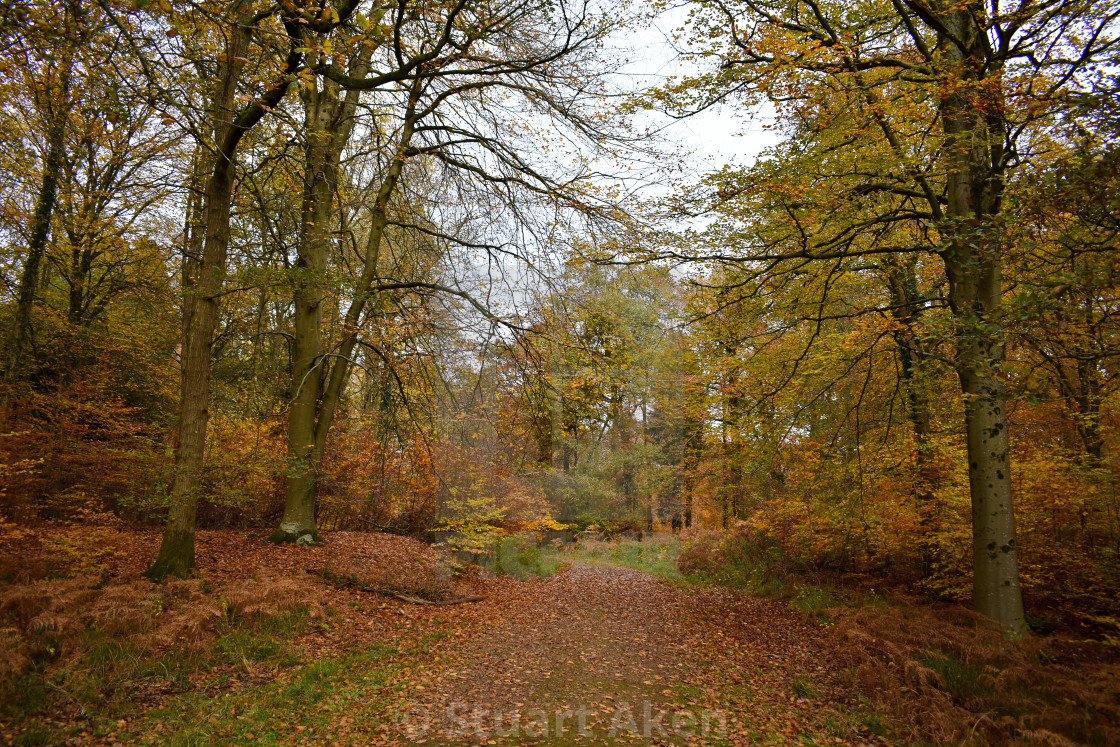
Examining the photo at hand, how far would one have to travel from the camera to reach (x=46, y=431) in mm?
8148

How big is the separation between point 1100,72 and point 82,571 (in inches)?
455

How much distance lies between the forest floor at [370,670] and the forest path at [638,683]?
0.09 ft

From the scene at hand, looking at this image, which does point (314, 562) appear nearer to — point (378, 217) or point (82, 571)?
point (82, 571)

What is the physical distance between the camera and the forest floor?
4.11 metres

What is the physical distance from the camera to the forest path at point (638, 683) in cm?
442

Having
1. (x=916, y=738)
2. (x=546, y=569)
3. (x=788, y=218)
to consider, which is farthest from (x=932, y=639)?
(x=546, y=569)

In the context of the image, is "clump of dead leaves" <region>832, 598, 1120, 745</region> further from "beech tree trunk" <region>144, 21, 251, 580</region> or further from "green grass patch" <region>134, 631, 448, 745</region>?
"beech tree trunk" <region>144, 21, 251, 580</region>

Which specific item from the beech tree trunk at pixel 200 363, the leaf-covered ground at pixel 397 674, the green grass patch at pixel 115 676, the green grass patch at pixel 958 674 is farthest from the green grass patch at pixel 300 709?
the green grass patch at pixel 958 674

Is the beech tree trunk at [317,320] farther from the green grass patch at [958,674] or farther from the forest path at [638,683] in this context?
the green grass patch at [958,674]

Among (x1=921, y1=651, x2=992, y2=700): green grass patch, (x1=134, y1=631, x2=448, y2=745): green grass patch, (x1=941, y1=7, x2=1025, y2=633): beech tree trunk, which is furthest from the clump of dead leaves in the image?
(x1=134, y1=631, x2=448, y2=745): green grass patch

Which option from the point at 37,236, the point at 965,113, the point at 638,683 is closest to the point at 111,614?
the point at 638,683

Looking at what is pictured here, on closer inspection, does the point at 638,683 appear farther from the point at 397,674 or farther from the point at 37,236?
the point at 37,236

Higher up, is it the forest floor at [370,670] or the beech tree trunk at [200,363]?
the beech tree trunk at [200,363]

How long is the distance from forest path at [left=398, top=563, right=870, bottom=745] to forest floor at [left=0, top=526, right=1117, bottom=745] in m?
0.03
